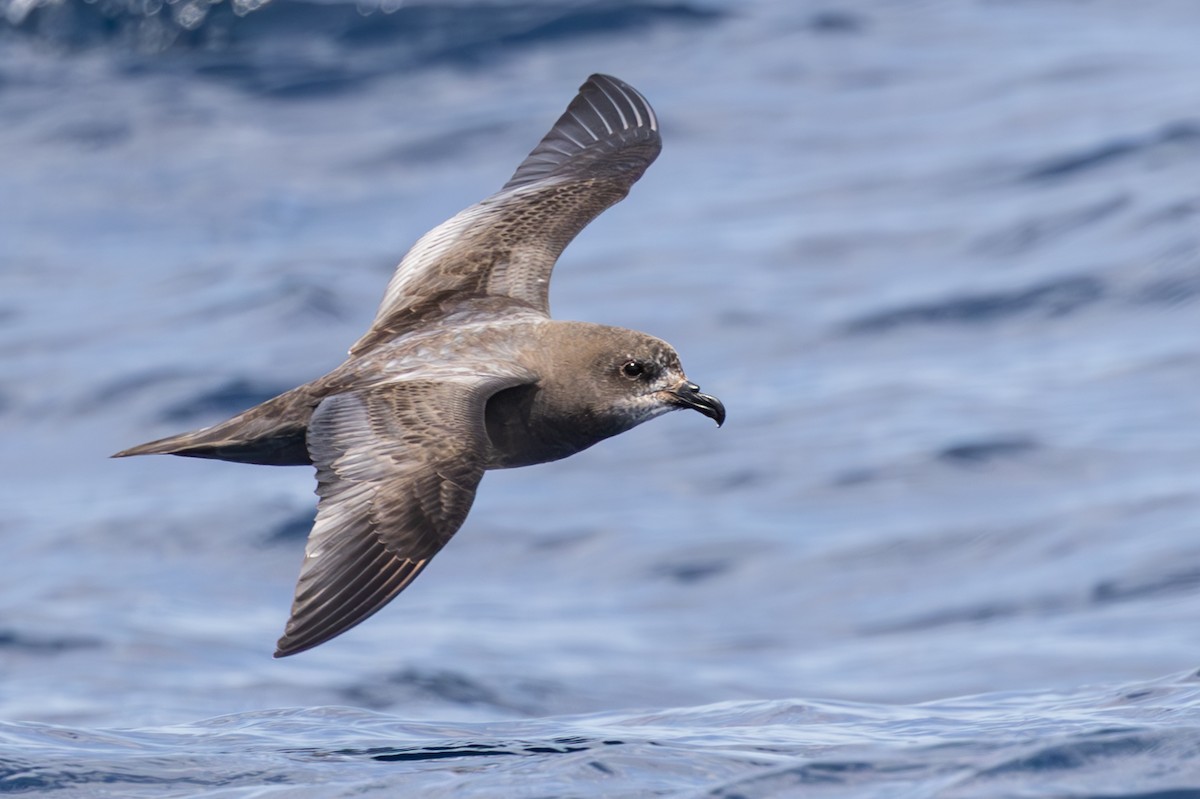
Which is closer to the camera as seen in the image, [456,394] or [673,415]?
[456,394]

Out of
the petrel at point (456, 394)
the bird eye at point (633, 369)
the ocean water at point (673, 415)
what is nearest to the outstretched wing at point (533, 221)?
the petrel at point (456, 394)

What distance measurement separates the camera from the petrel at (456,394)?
6234 mm

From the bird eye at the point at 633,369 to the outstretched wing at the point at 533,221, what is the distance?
924mm

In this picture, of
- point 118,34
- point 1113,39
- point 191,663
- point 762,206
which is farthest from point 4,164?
point 1113,39

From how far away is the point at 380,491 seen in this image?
20.9ft

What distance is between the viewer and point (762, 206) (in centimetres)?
1764

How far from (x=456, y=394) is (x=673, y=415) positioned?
7.44 meters

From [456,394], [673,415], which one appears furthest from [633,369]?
[673,415]

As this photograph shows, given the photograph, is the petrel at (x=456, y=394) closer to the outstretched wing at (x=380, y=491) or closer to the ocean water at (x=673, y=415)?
the outstretched wing at (x=380, y=491)

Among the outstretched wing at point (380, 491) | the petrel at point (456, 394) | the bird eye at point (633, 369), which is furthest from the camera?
the bird eye at point (633, 369)

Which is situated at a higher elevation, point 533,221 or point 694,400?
point 533,221

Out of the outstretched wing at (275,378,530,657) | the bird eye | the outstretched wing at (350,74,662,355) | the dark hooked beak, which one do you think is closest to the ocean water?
the outstretched wing at (275,378,530,657)

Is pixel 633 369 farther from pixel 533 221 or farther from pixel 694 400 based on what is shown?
pixel 533 221

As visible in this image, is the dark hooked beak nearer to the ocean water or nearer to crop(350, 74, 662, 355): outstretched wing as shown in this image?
crop(350, 74, 662, 355): outstretched wing
